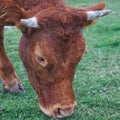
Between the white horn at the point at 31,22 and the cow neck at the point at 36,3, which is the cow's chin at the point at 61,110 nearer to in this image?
the white horn at the point at 31,22

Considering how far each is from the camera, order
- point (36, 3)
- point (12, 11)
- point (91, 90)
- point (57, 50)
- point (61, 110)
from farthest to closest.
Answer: point (91, 90), point (36, 3), point (12, 11), point (61, 110), point (57, 50)

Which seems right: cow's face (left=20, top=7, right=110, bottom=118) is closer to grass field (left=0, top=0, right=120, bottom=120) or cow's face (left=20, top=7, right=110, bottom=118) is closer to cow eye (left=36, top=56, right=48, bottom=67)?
cow eye (left=36, top=56, right=48, bottom=67)

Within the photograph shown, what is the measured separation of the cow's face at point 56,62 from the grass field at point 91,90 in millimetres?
720

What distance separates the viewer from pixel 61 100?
489 centimetres

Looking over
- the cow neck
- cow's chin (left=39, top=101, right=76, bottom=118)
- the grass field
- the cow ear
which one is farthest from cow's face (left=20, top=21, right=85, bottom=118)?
the grass field

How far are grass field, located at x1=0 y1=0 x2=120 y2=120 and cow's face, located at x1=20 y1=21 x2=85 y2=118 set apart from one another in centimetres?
72

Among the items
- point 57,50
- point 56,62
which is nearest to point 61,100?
point 56,62

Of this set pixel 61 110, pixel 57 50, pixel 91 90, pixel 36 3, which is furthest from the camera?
pixel 91 90

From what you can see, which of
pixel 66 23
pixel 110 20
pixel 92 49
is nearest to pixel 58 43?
A: pixel 66 23

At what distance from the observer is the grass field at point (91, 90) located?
5.76 metres

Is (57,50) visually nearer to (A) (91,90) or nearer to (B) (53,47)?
(B) (53,47)

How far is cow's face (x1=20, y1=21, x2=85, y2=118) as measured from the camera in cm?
→ 479

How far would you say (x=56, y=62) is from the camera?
4.79m

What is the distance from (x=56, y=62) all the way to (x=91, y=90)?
1.99 metres
